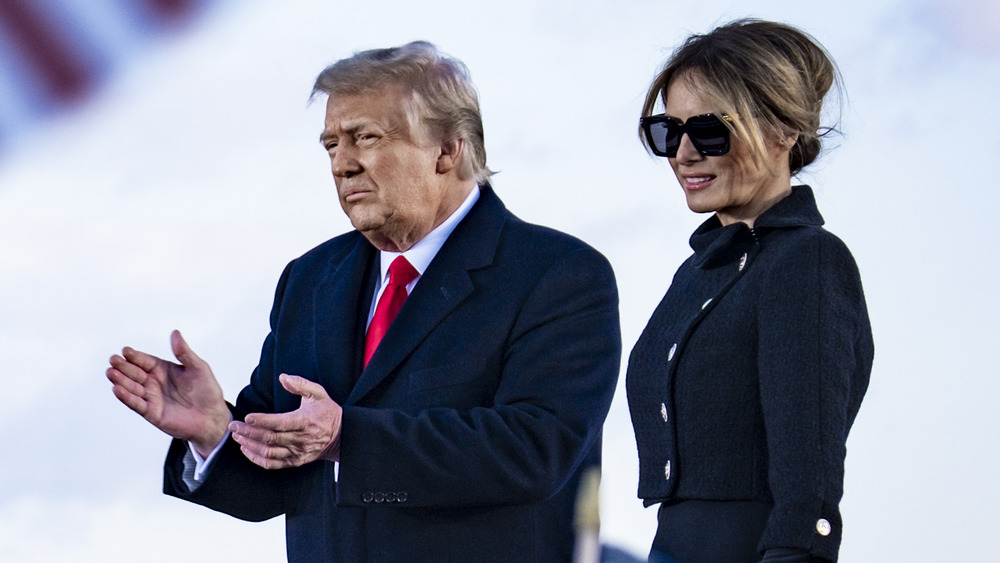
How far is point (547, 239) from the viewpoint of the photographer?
129 inches

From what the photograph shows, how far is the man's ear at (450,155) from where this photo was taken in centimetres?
343

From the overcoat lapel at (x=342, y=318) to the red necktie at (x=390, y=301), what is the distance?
43 mm

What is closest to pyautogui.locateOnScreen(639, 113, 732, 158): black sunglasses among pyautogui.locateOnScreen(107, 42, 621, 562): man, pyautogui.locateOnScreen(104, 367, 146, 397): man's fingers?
pyautogui.locateOnScreen(107, 42, 621, 562): man

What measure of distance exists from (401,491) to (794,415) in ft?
3.37

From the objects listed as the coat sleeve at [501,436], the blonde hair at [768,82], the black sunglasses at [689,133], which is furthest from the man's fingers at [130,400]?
the blonde hair at [768,82]

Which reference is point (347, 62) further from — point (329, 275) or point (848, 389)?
point (848, 389)

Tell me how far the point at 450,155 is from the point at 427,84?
0.19 metres

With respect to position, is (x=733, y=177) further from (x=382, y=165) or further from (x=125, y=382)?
(x=125, y=382)

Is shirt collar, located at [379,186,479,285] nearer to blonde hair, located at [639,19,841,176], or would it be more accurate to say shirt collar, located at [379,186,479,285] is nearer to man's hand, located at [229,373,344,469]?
man's hand, located at [229,373,344,469]

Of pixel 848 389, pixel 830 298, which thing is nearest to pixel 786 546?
→ pixel 848 389

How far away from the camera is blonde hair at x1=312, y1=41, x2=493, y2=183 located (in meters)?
3.36

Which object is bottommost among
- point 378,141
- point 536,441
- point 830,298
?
point 536,441

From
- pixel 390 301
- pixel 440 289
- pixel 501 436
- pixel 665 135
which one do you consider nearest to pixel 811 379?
pixel 665 135

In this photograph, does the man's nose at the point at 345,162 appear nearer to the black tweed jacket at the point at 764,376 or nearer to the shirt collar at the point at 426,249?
the shirt collar at the point at 426,249
